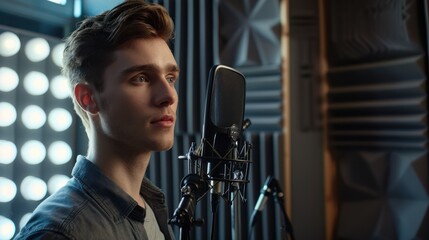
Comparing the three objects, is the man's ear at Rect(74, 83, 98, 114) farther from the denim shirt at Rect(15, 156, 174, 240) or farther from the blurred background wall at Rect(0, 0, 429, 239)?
the blurred background wall at Rect(0, 0, 429, 239)

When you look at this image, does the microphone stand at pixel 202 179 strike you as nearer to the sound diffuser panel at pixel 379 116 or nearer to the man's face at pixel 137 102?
the man's face at pixel 137 102

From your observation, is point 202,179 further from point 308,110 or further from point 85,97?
point 308,110

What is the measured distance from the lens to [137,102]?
2.92 feet

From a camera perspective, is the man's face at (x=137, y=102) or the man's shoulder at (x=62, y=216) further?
the man's face at (x=137, y=102)

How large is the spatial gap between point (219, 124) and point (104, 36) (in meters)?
0.37

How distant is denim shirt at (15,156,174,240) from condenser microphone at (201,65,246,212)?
0.21 meters

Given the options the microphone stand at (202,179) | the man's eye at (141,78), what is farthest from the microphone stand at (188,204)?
the man's eye at (141,78)

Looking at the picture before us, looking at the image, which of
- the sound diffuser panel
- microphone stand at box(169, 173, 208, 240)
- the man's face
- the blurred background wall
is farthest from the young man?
the sound diffuser panel

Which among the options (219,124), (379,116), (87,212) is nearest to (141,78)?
(219,124)

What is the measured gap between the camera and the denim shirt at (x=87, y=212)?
0.75 metres

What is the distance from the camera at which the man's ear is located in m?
0.94

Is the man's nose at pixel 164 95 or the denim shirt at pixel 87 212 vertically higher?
the man's nose at pixel 164 95

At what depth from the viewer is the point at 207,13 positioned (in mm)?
2221

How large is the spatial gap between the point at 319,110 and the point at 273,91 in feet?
0.91
